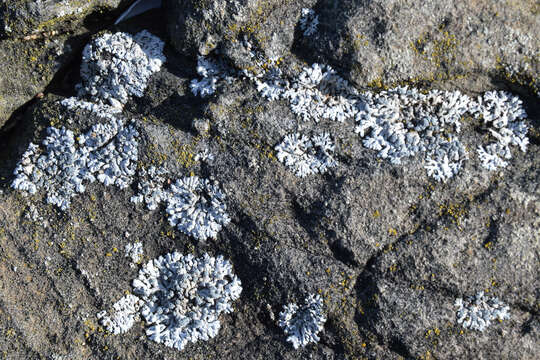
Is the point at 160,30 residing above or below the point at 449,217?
above

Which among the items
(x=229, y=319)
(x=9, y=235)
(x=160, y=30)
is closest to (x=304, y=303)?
(x=229, y=319)

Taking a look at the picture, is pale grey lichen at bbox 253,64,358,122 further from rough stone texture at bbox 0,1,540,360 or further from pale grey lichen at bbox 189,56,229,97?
pale grey lichen at bbox 189,56,229,97

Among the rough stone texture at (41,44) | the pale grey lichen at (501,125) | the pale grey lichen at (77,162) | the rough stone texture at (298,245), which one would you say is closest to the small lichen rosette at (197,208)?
the rough stone texture at (298,245)

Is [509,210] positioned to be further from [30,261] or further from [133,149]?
[30,261]

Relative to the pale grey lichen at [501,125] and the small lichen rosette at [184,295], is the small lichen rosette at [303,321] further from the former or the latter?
the pale grey lichen at [501,125]

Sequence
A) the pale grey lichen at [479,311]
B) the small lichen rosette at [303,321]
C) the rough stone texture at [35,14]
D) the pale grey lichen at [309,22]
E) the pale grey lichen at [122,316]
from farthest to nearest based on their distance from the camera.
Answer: the rough stone texture at [35,14], the pale grey lichen at [309,22], the pale grey lichen at [122,316], the small lichen rosette at [303,321], the pale grey lichen at [479,311]
